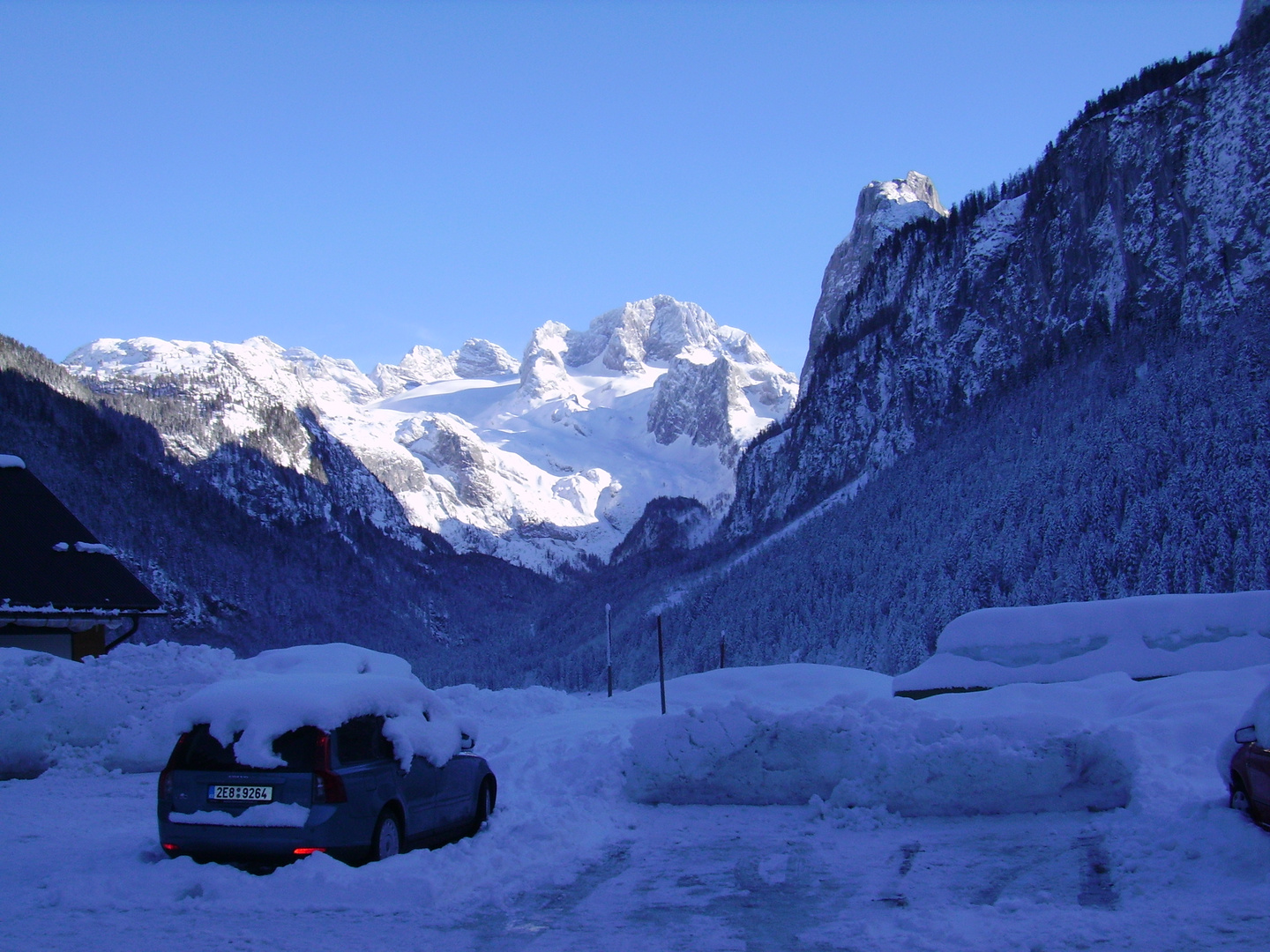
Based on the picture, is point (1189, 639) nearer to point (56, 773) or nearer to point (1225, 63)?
point (56, 773)

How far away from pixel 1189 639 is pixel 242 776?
59.0 feet

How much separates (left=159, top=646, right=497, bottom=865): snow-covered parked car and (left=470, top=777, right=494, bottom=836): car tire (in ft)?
4.00

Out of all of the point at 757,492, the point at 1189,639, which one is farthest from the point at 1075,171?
the point at 1189,639

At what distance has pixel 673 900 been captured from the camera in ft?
26.8

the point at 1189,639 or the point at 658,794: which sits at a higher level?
the point at 1189,639

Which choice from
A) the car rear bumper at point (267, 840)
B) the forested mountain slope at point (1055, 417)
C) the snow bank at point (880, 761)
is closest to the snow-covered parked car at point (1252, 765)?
the snow bank at point (880, 761)

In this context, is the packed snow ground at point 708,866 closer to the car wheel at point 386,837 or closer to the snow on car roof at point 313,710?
the car wheel at point 386,837

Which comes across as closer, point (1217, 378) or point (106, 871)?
point (106, 871)

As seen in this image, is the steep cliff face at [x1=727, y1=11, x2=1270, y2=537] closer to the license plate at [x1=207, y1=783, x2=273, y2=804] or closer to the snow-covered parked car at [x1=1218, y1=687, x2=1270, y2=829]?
the snow-covered parked car at [x1=1218, y1=687, x2=1270, y2=829]

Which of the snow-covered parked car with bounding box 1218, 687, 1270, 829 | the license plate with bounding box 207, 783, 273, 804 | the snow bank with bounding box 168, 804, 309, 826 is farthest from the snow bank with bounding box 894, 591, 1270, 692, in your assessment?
the license plate with bounding box 207, 783, 273, 804

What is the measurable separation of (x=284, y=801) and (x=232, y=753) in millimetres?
723

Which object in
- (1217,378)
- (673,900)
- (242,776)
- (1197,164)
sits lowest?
(673,900)

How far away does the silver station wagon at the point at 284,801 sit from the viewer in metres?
8.25

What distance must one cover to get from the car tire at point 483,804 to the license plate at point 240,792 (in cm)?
292
